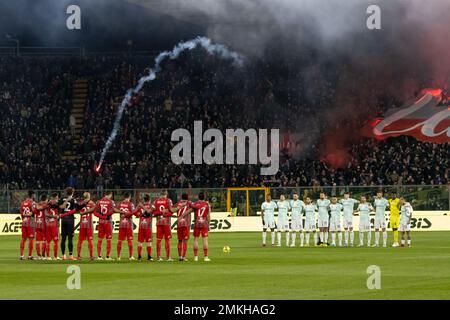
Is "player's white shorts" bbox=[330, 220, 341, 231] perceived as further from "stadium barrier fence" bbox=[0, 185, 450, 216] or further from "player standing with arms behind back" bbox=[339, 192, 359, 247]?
"stadium barrier fence" bbox=[0, 185, 450, 216]

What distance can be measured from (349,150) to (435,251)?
2373 cm

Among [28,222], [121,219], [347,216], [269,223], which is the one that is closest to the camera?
[121,219]

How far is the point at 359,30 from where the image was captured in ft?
197

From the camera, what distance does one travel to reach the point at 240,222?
53.9m

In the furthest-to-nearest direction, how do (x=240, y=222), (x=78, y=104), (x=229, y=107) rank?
(x=78, y=104), (x=229, y=107), (x=240, y=222)

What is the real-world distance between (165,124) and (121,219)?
100 feet

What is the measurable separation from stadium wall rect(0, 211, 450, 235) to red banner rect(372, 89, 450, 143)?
7.82 m

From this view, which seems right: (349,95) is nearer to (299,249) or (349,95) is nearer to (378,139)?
(378,139)

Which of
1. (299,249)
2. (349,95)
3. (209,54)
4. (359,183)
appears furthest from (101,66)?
(299,249)

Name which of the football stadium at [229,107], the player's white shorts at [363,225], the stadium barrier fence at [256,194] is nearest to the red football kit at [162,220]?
the player's white shorts at [363,225]

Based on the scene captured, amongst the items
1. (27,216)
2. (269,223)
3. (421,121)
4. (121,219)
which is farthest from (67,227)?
(421,121)

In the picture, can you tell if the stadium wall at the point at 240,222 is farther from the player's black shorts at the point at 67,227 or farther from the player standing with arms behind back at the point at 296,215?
the player's black shorts at the point at 67,227

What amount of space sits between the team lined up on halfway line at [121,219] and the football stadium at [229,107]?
38.3 ft

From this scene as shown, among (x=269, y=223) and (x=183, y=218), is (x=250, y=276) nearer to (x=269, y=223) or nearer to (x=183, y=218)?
(x=183, y=218)
